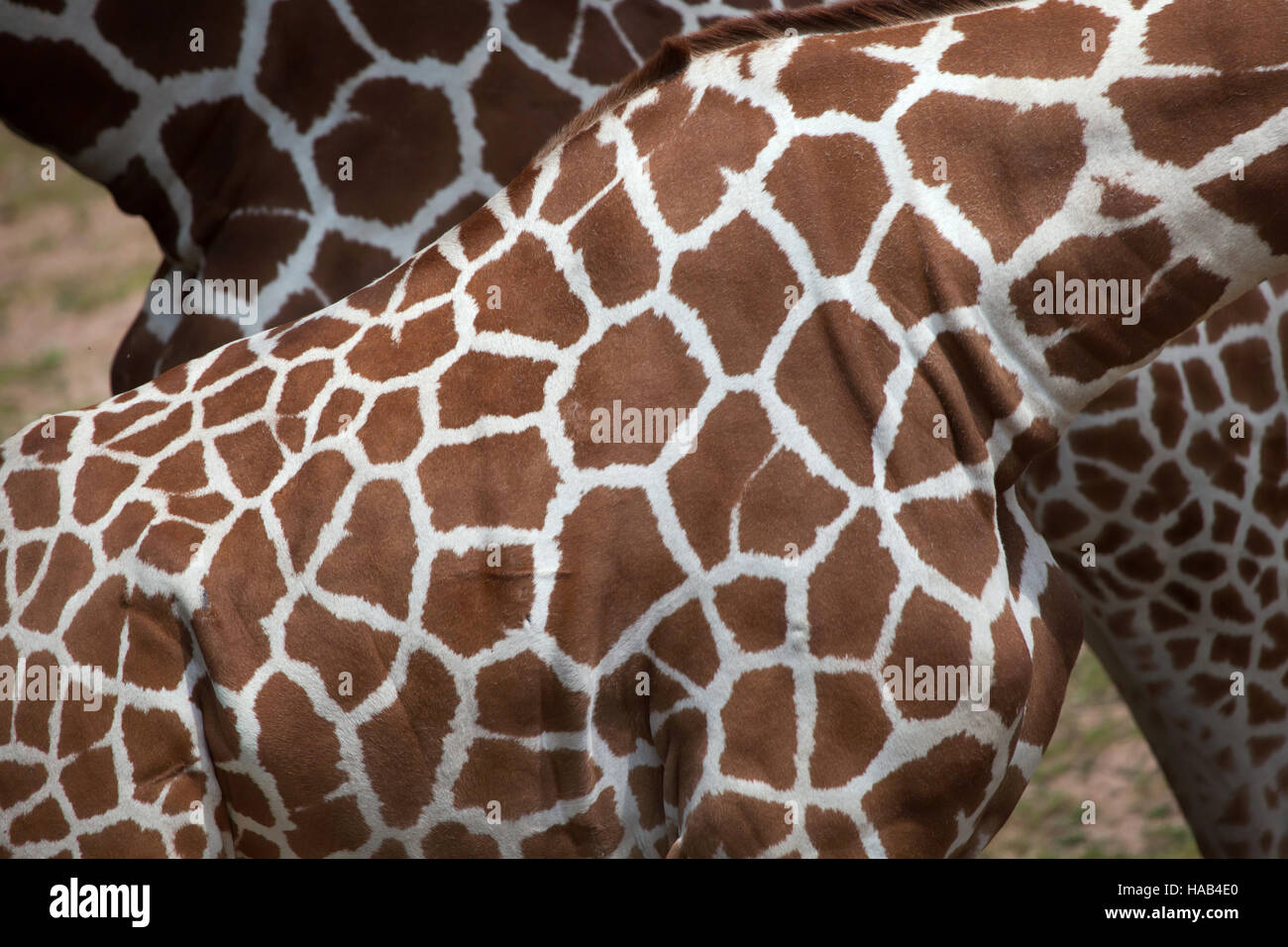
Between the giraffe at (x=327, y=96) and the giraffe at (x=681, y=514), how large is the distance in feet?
2.39

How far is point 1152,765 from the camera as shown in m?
4.61

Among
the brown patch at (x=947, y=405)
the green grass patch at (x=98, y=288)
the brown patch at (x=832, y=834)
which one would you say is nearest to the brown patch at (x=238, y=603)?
the brown patch at (x=832, y=834)

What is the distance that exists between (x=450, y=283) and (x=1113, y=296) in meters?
1.07

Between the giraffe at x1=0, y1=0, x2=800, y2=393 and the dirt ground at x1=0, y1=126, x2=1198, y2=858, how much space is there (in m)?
2.79

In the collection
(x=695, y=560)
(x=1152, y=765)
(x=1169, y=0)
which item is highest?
(x=1169, y=0)

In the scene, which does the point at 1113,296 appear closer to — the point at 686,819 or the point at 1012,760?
the point at 1012,760

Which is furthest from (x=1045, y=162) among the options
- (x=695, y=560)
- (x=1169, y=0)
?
(x=695, y=560)

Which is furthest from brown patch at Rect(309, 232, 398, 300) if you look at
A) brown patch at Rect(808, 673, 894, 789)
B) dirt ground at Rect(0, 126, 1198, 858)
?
dirt ground at Rect(0, 126, 1198, 858)

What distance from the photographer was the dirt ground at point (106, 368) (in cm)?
432

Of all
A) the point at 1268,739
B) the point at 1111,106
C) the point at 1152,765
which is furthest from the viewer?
the point at 1152,765

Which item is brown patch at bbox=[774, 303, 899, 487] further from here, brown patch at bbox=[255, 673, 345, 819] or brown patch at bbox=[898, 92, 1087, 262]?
brown patch at bbox=[255, 673, 345, 819]

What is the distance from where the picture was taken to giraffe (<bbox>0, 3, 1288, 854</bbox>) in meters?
2.02

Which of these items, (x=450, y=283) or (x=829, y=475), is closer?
(x=829, y=475)

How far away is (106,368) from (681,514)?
6.03 meters
